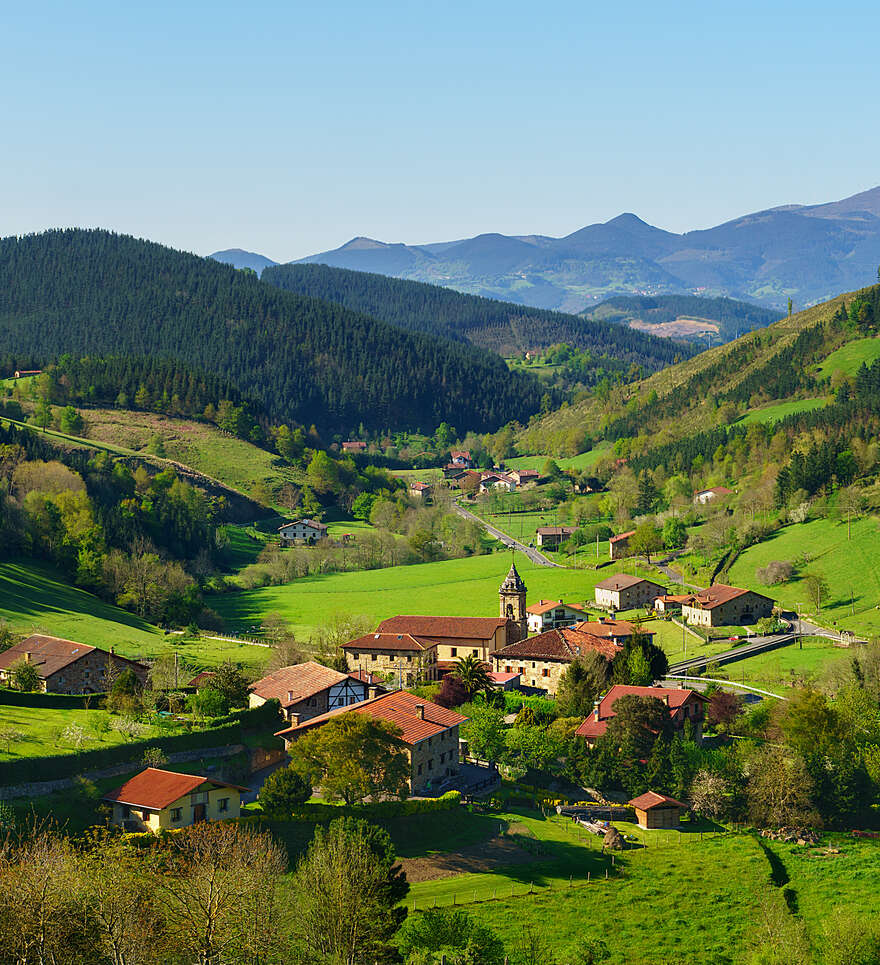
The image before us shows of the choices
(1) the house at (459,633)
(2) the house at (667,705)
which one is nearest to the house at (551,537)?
(1) the house at (459,633)

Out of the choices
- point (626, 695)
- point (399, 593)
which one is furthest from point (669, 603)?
A: point (626, 695)

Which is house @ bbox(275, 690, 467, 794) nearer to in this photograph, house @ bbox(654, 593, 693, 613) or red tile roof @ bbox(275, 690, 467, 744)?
red tile roof @ bbox(275, 690, 467, 744)

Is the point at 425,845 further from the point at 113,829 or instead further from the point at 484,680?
the point at 484,680

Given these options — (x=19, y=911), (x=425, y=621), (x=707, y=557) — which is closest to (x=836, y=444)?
(x=707, y=557)

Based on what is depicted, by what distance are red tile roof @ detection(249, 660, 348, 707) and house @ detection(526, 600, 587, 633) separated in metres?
35.2

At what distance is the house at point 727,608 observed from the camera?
363 feet

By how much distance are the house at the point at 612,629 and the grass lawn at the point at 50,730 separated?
45485mm

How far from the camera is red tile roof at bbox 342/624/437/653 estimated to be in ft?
306

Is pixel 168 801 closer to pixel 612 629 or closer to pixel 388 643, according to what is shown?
pixel 388 643

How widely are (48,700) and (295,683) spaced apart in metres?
17.4

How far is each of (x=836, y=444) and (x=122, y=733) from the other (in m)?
116

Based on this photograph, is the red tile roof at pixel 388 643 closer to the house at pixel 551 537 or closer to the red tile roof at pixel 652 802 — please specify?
the red tile roof at pixel 652 802

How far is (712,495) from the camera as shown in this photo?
541 ft

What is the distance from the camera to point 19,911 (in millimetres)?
36188
